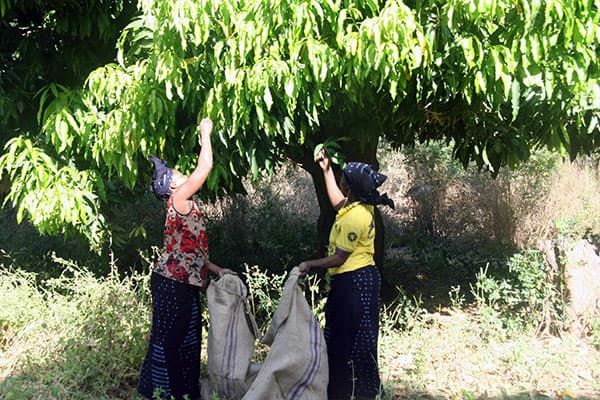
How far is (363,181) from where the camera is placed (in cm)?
352

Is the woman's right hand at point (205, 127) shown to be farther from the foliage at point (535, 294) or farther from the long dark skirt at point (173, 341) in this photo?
the foliage at point (535, 294)

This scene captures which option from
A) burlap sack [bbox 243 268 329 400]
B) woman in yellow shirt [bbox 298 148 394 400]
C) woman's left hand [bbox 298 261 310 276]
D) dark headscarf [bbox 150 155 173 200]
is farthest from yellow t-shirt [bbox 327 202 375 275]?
dark headscarf [bbox 150 155 173 200]

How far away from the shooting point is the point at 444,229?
10.0m

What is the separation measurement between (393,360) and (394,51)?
2538mm

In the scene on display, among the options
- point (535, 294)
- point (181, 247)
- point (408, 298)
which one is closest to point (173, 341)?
point (181, 247)

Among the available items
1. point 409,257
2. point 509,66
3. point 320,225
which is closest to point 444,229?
point 409,257

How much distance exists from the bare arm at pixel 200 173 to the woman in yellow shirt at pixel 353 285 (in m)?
0.70

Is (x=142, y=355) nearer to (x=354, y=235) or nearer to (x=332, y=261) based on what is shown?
(x=332, y=261)

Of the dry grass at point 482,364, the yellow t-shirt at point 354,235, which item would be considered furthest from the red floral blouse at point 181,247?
the dry grass at point 482,364

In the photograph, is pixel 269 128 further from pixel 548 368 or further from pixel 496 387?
pixel 548 368

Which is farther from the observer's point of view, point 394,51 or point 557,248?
point 557,248

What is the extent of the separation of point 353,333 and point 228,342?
27.6 inches

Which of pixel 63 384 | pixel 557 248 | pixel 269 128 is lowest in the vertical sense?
pixel 63 384

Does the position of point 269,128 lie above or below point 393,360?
above
